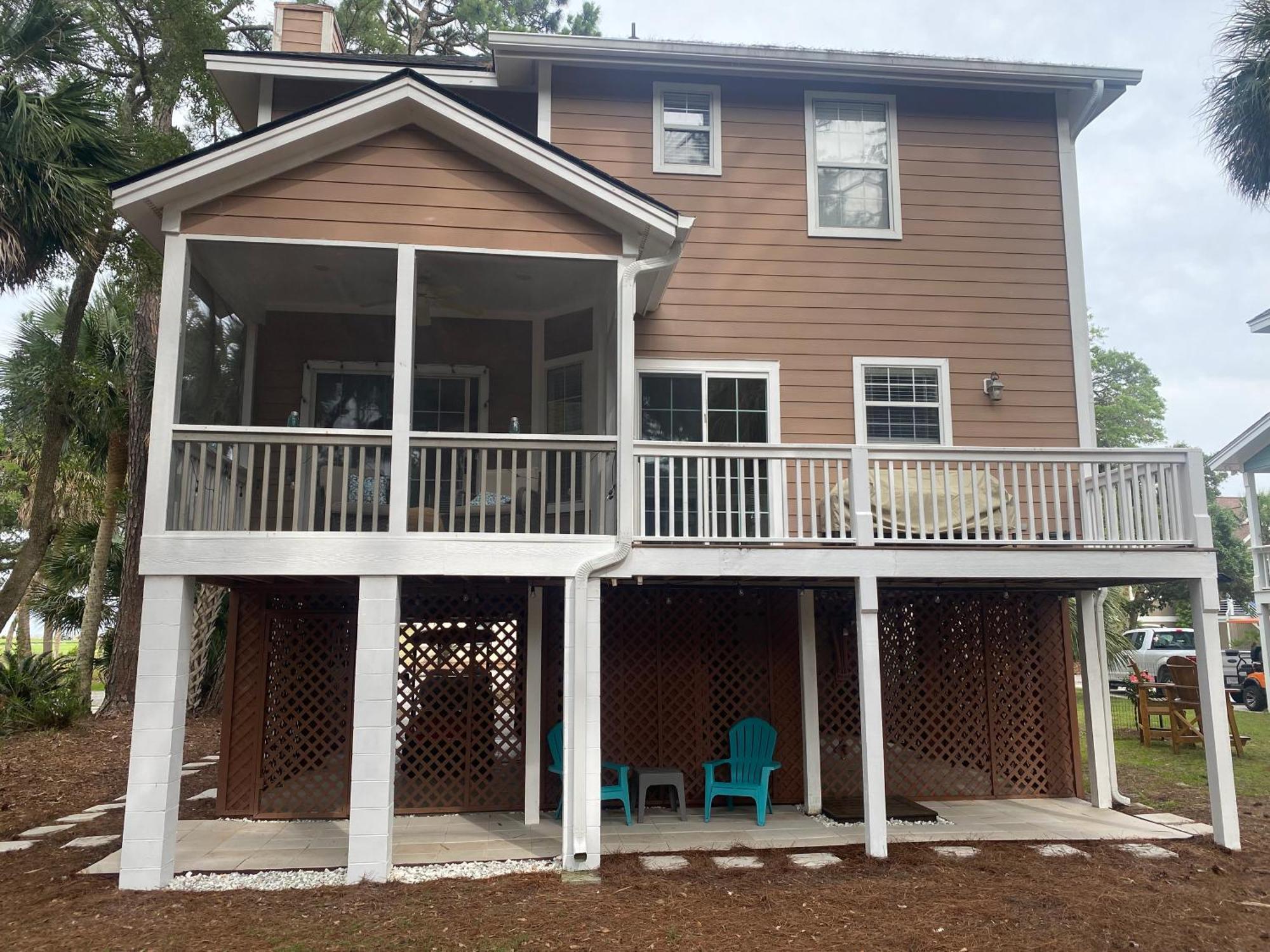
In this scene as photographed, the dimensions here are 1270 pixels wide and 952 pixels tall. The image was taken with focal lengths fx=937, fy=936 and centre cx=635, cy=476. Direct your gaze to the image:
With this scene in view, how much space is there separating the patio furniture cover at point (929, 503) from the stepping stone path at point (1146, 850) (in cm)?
286

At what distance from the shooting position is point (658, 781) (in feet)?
29.1

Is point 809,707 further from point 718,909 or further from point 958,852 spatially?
point 718,909

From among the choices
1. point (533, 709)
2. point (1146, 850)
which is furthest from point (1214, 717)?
point (533, 709)

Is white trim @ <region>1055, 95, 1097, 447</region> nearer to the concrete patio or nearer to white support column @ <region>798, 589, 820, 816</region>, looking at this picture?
white support column @ <region>798, 589, 820, 816</region>

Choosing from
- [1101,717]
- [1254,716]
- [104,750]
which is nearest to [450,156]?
[1101,717]

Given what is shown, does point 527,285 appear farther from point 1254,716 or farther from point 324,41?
point 1254,716

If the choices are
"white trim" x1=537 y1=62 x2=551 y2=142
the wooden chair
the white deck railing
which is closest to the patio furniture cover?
the white deck railing

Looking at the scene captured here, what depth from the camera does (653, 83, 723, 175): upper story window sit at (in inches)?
402

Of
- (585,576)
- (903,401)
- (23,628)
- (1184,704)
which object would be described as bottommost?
(1184,704)

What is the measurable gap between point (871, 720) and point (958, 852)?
1371 millimetres

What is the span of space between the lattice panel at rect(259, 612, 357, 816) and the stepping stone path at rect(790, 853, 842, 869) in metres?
4.39

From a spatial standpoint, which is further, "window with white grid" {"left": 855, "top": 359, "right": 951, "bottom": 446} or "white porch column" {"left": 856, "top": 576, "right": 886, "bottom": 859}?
"window with white grid" {"left": 855, "top": 359, "right": 951, "bottom": 446}

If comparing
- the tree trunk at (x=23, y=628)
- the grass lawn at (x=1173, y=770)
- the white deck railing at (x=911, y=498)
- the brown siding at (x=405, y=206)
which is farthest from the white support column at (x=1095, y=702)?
the tree trunk at (x=23, y=628)

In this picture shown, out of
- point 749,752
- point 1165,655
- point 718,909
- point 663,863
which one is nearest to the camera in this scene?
point 718,909
